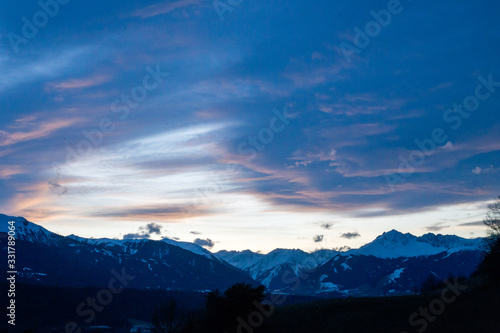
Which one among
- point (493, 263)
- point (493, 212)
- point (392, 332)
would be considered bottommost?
point (392, 332)

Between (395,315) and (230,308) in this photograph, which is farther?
(230,308)

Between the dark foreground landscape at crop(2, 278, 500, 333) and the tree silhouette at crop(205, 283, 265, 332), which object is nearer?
the dark foreground landscape at crop(2, 278, 500, 333)

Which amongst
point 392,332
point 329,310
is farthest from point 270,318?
point 392,332

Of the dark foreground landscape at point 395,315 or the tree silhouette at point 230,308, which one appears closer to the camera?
the dark foreground landscape at point 395,315

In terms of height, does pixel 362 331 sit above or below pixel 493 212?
below

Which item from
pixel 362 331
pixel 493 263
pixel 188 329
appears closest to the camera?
pixel 362 331

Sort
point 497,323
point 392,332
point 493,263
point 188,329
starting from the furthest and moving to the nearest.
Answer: point 188,329 < point 493,263 < point 392,332 < point 497,323

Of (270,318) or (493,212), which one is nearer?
(270,318)

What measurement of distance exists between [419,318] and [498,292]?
1595 centimetres

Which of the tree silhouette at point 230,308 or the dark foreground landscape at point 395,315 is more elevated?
the tree silhouette at point 230,308

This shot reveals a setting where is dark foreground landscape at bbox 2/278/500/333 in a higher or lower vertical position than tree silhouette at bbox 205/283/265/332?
lower

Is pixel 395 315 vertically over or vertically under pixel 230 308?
under

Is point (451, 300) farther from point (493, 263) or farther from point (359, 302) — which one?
point (359, 302)

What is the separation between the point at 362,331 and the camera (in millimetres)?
96188
